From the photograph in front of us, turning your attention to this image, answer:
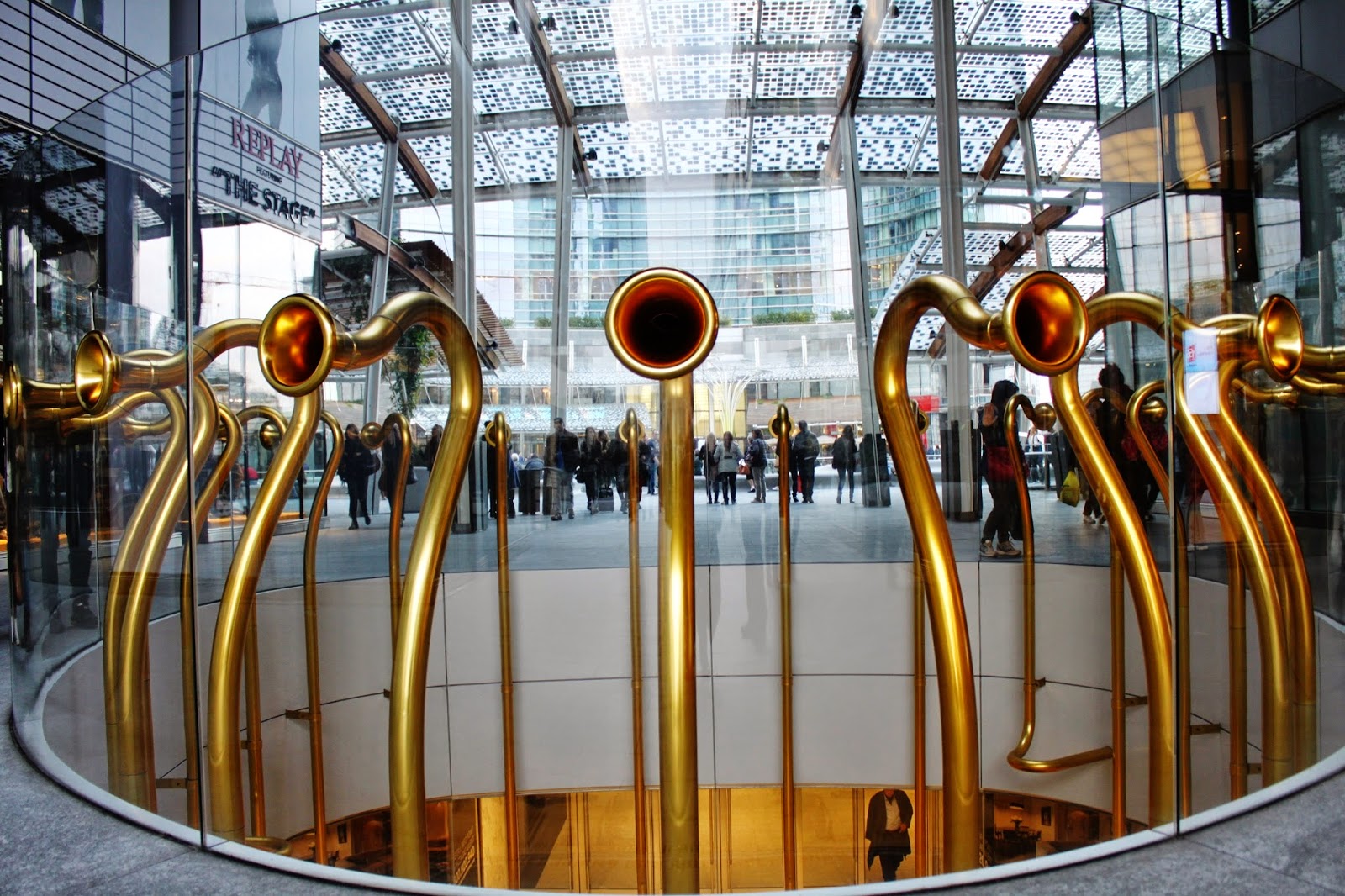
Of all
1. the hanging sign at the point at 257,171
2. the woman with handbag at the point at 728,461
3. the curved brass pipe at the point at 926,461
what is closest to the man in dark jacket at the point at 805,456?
the woman with handbag at the point at 728,461

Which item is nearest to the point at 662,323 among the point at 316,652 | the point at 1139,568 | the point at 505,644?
the point at 1139,568

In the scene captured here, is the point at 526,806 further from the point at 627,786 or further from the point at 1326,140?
the point at 1326,140

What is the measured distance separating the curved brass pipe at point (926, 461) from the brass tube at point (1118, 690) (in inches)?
26.0

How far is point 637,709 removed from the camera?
3004 millimetres

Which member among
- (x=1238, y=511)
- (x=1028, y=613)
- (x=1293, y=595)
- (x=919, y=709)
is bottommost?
(x=919, y=709)

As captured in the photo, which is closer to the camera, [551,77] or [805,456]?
[551,77]

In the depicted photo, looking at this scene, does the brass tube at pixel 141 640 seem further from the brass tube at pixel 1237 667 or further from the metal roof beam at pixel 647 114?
the brass tube at pixel 1237 667

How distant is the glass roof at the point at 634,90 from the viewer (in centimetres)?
193

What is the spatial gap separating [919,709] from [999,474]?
1.32 metres

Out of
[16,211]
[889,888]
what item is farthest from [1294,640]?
[16,211]

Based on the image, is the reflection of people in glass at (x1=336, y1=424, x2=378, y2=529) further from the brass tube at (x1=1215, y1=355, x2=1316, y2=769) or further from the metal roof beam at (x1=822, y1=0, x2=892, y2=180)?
the brass tube at (x1=1215, y1=355, x2=1316, y2=769)

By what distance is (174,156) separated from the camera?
74.7 inches

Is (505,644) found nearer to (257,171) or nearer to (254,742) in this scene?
(254,742)

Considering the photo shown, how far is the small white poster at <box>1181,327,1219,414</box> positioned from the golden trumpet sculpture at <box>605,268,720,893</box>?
112 centimetres
